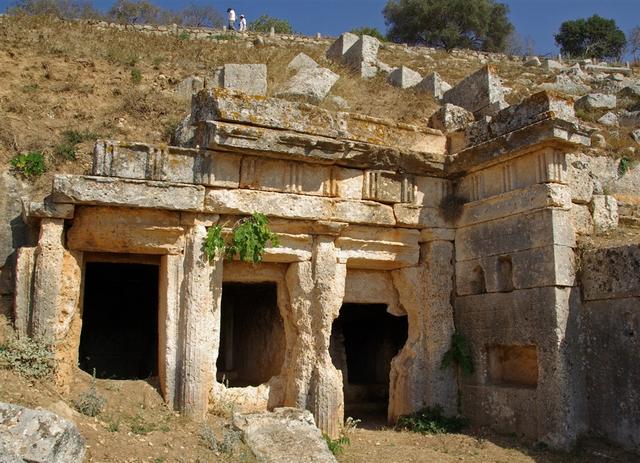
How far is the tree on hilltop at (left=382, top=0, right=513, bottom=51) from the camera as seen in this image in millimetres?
36531

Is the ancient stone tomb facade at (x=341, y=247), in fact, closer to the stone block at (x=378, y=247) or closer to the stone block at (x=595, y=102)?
the stone block at (x=378, y=247)

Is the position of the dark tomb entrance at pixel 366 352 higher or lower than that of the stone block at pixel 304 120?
lower

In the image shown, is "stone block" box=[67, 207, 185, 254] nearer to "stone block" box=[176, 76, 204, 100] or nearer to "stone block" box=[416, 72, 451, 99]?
"stone block" box=[176, 76, 204, 100]

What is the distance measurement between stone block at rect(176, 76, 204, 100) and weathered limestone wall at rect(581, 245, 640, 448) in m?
8.44

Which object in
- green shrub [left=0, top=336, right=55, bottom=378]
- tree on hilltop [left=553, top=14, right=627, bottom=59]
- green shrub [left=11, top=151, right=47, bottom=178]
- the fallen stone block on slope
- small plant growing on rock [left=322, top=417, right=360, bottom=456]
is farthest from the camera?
tree on hilltop [left=553, top=14, right=627, bottom=59]

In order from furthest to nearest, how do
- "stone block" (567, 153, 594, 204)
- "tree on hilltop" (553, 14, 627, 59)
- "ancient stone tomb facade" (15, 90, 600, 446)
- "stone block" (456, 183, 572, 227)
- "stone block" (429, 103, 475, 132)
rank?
"tree on hilltop" (553, 14, 627, 59) < "stone block" (429, 103, 475, 132) < "stone block" (567, 153, 594, 204) < "stone block" (456, 183, 572, 227) < "ancient stone tomb facade" (15, 90, 600, 446)

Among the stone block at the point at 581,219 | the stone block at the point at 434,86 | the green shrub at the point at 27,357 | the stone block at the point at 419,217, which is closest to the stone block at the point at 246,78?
the stone block at the point at 434,86

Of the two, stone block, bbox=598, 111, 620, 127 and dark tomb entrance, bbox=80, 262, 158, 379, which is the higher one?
stone block, bbox=598, 111, 620, 127

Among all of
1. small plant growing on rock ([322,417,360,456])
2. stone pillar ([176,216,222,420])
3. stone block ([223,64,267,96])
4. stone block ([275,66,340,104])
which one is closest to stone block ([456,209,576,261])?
small plant growing on rock ([322,417,360,456])

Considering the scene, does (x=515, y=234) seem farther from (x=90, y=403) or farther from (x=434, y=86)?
(x=434, y=86)

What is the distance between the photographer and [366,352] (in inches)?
520

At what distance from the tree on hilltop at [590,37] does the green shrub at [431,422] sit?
35.7 metres

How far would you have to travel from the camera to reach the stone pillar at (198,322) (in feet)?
23.9

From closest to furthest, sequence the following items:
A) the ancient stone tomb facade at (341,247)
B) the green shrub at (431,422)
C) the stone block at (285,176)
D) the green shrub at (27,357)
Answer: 1. the green shrub at (27,357)
2. the ancient stone tomb facade at (341,247)
3. the stone block at (285,176)
4. the green shrub at (431,422)
